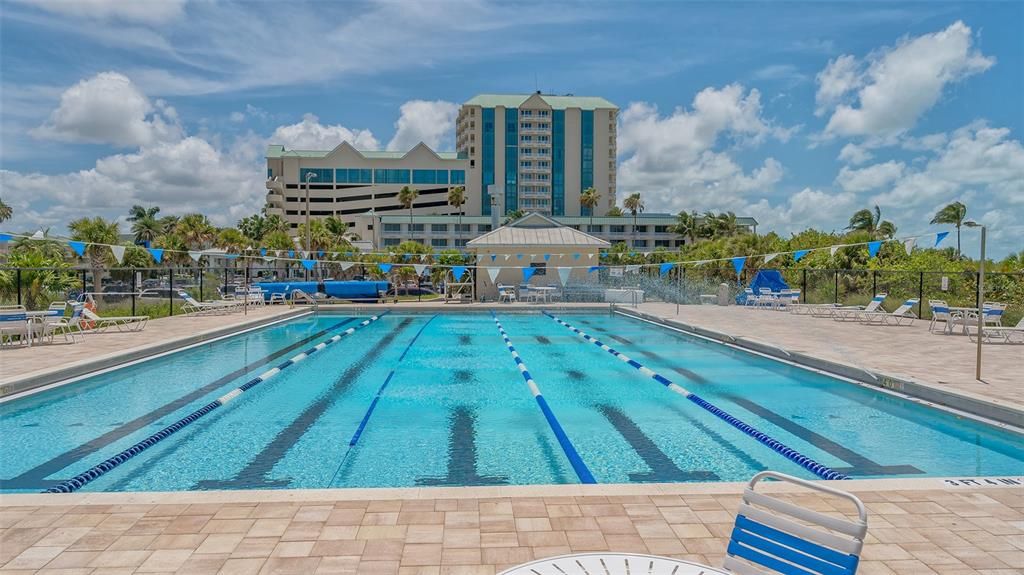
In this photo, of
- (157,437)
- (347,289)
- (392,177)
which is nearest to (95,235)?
(347,289)

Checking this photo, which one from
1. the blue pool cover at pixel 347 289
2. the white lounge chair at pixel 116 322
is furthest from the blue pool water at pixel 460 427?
the blue pool cover at pixel 347 289

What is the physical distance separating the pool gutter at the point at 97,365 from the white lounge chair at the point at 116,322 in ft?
5.86

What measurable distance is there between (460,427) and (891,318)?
15959 mm

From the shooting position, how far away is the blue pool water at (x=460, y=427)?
18.5ft

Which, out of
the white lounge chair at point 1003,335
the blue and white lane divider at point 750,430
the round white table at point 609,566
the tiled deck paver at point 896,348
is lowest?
the blue and white lane divider at point 750,430

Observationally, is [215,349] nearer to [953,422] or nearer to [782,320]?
[953,422]

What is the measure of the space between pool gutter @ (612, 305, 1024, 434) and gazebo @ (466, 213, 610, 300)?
14265 millimetres

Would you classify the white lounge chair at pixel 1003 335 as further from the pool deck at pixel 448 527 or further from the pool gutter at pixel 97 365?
the pool gutter at pixel 97 365

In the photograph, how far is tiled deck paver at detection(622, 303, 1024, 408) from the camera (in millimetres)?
8070

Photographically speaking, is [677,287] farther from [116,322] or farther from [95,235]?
[95,235]

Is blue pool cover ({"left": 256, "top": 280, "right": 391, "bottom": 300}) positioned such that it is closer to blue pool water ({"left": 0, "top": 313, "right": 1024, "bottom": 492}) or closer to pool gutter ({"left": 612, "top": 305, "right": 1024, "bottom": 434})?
blue pool water ({"left": 0, "top": 313, "right": 1024, "bottom": 492})

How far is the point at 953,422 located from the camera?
6.88m

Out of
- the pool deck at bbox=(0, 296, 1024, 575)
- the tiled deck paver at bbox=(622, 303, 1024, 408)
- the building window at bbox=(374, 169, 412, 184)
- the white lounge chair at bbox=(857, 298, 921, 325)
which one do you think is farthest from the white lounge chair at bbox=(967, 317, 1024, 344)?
the building window at bbox=(374, 169, 412, 184)

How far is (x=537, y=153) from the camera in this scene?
85.0m
